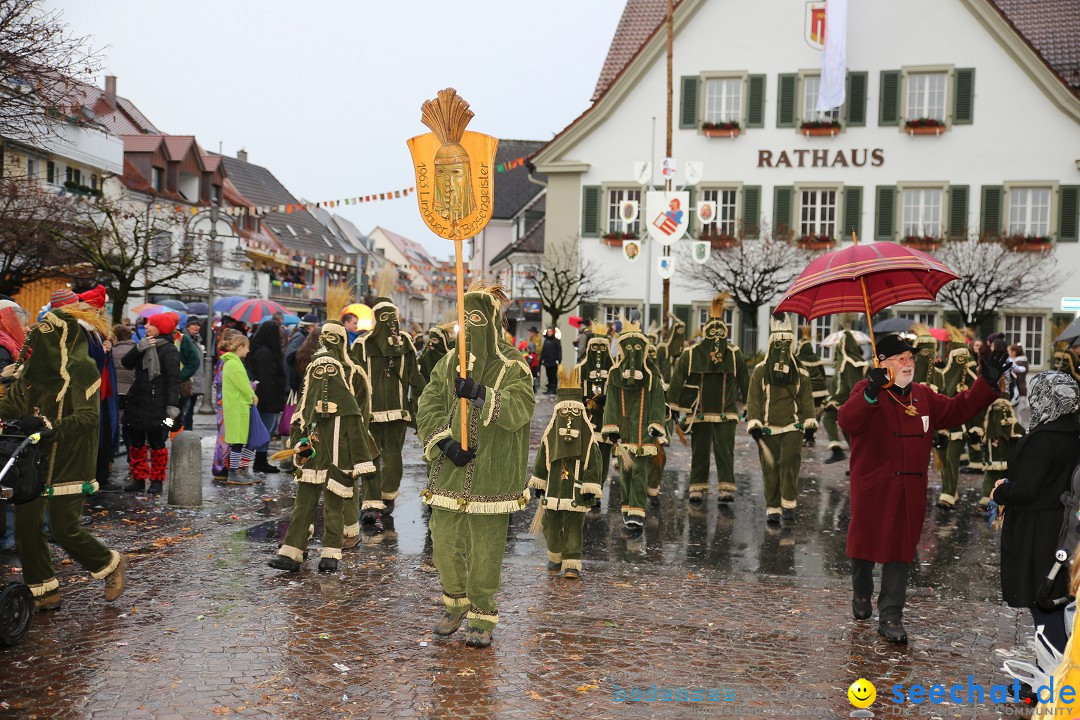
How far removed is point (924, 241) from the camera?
29812 millimetres

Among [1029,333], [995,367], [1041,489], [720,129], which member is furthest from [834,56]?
[1041,489]

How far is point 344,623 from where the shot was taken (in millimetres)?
6879

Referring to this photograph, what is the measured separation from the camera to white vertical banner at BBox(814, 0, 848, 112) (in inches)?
1169

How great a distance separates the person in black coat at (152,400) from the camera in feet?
38.2

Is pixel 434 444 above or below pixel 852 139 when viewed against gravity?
below

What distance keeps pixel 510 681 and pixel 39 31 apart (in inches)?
383

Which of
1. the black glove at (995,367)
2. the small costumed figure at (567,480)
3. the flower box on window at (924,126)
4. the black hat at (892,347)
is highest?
the flower box on window at (924,126)

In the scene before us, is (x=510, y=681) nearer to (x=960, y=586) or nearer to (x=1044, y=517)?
(x=1044, y=517)

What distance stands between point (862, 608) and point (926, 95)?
26430 mm

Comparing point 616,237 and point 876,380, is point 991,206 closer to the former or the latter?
point 616,237

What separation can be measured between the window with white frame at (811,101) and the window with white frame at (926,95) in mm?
2049

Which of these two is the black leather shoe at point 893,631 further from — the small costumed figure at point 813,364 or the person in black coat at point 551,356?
the person in black coat at point 551,356

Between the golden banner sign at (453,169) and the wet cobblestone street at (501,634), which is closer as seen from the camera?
the wet cobblestone street at (501,634)

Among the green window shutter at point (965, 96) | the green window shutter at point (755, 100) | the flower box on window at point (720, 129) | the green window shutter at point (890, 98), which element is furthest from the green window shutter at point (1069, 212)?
the flower box on window at point (720, 129)
